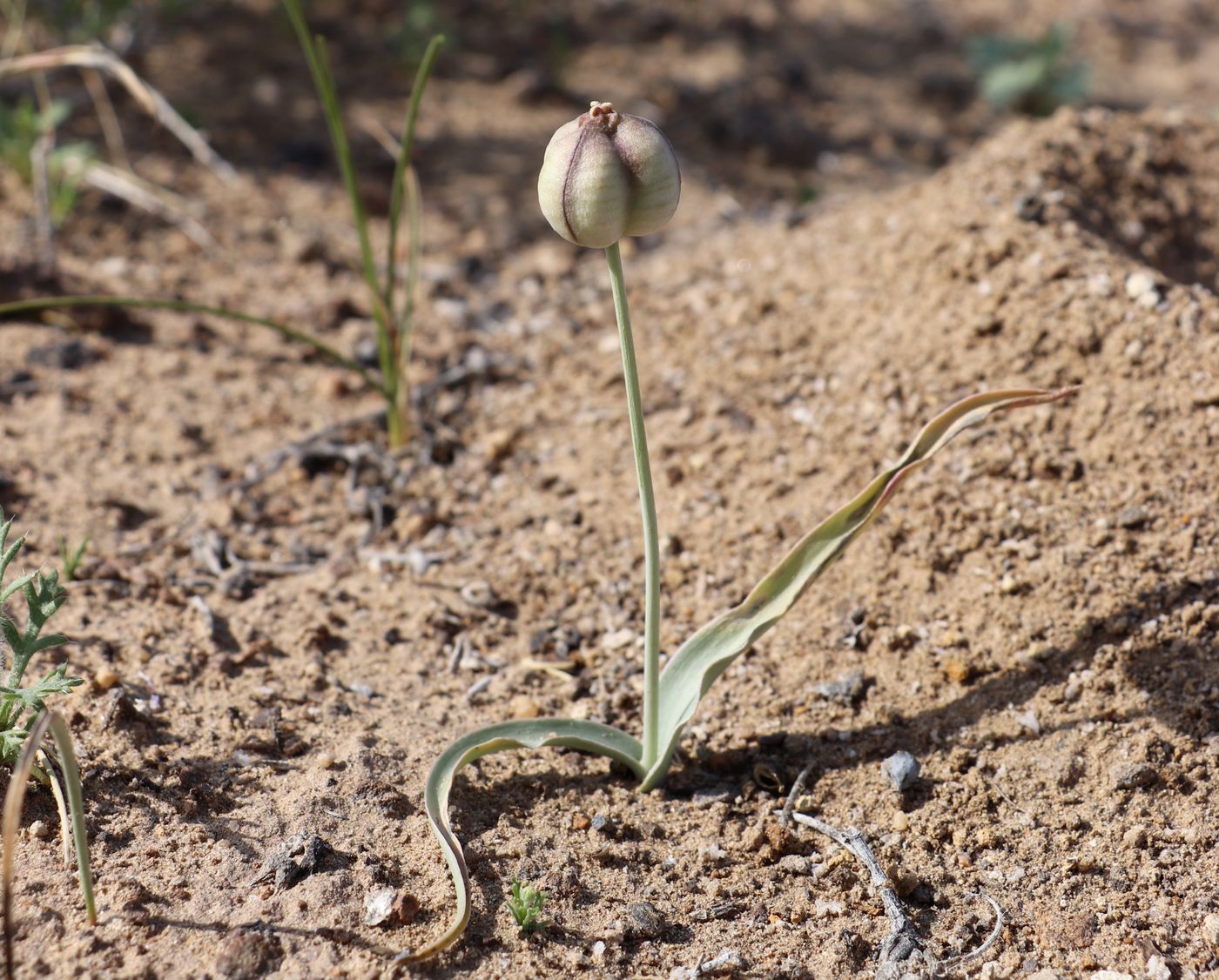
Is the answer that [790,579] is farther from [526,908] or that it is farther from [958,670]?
[526,908]

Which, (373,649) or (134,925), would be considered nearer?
(134,925)

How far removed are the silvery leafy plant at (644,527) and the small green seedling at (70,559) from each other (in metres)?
0.87

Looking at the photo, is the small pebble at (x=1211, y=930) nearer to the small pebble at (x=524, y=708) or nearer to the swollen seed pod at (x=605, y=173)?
the small pebble at (x=524, y=708)

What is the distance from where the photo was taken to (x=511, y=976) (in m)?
1.71

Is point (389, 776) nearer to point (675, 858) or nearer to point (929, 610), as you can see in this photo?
point (675, 858)

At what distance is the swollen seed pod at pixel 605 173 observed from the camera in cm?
150

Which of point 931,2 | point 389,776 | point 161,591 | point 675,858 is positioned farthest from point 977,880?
point 931,2

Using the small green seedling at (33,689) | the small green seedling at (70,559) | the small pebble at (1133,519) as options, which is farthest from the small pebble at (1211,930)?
the small green seedling at (70,559)

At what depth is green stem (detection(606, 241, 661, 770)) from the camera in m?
1.63

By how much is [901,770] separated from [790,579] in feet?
1.35

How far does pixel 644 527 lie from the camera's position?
1792mm

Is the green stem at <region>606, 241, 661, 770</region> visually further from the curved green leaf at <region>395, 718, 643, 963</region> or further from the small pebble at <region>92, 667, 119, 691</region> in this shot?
the small pebble at <region>92, 667, 119, 691</region>

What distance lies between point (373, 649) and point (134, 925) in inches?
30.6

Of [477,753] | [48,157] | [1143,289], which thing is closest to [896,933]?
[477,753]
